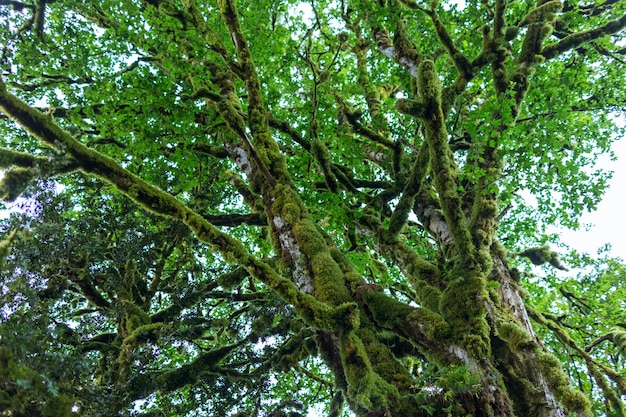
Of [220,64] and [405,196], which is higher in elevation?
[220,64]

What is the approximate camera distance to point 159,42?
10023mm

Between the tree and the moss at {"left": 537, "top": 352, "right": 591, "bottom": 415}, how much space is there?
0.02 meters

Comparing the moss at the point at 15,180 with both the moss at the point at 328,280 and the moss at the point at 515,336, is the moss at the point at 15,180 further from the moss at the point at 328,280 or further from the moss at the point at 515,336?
the moss at the point at 515,336

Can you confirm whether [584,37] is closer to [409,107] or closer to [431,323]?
[409,107]

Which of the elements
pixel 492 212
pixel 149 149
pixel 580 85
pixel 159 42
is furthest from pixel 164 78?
pixel 580 85

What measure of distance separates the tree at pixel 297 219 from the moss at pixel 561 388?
2 cm

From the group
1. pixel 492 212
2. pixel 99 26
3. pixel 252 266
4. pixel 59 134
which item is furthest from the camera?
pixel 99 26

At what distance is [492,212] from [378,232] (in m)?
2.04

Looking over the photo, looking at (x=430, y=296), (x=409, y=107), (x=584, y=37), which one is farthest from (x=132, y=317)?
(x=584, y=37)

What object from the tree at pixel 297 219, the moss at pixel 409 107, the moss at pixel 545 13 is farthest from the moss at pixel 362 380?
the moss at pixel 545 13

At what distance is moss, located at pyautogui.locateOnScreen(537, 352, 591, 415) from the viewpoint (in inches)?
167

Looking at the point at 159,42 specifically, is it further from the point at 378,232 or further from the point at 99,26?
the point at 378,232

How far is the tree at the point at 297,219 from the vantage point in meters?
4.63

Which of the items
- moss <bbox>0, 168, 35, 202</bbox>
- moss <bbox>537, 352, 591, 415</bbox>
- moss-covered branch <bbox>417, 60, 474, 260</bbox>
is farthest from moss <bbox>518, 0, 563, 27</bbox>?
moss <bbox>0, 168, 35, 202</bbox>
